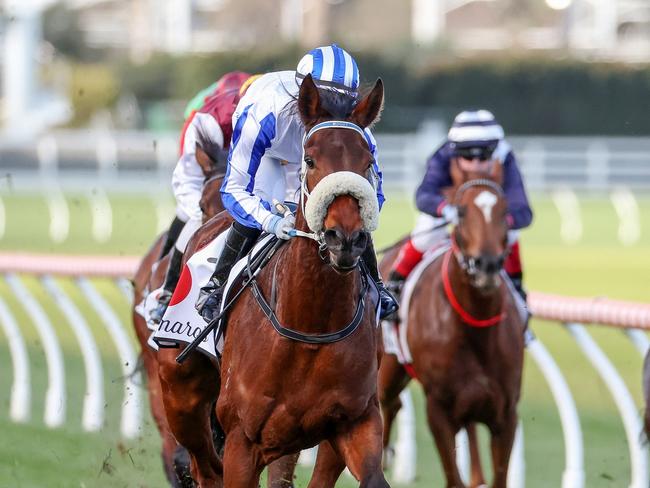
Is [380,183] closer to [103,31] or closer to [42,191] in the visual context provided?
[42,191]

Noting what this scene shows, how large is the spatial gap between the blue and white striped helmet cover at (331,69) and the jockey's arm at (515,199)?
86.1 inches

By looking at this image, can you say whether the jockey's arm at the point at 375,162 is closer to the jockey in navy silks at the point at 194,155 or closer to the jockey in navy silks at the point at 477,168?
the jockey in navy silks at the point at 194,155

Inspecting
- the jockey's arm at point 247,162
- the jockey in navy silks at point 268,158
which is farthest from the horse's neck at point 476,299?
the jockey's arm at point 247,162

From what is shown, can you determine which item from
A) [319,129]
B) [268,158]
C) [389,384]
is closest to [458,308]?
[389,384]

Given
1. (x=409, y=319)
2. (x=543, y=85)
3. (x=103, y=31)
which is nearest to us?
(x=409, y=319)

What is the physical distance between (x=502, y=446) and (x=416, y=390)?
13.2 feet

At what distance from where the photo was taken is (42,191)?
27750 mm

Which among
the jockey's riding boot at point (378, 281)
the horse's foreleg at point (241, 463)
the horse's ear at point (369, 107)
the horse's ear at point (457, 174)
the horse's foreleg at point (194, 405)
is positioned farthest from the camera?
the horse's ear at point (457, 174)

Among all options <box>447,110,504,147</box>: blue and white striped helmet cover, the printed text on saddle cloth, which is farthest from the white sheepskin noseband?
<box>447,110,504,147</box>: blue and white striped helmet cover

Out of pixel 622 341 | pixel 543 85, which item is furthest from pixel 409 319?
pixel 543 85

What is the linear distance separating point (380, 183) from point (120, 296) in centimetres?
1118

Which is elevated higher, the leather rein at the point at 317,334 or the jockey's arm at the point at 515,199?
the leather rein at the point at 317,334

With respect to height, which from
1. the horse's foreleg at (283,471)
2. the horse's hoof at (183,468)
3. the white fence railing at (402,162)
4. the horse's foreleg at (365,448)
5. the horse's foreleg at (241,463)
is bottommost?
the white fence railing at (402,162)

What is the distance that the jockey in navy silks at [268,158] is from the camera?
14.1 ft
